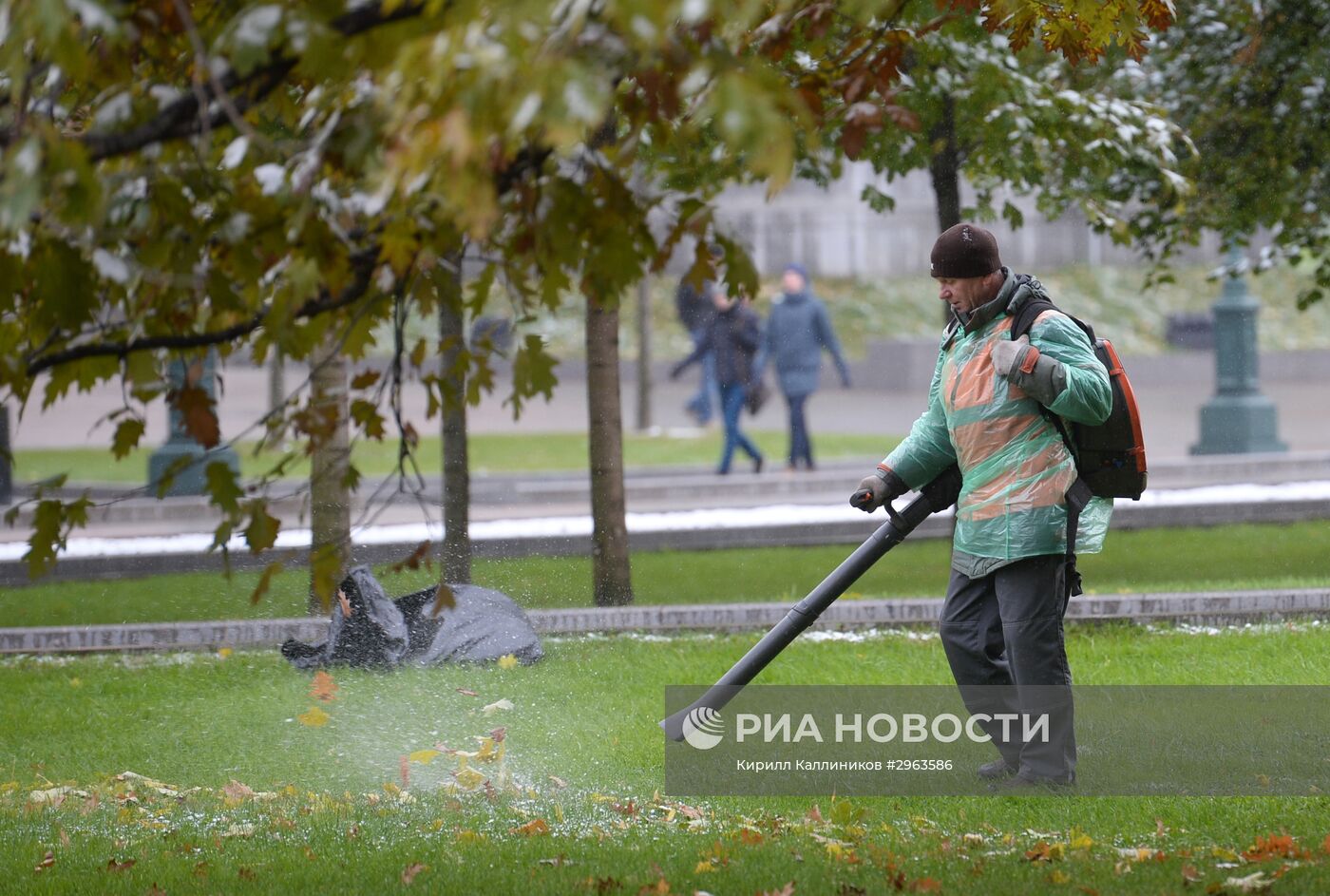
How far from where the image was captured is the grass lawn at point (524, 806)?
4.08 meters

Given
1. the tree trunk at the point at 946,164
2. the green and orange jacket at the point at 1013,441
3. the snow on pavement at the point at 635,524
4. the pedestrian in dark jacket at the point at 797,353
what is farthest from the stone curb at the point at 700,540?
the green and orange jacket at the point at 1013,441

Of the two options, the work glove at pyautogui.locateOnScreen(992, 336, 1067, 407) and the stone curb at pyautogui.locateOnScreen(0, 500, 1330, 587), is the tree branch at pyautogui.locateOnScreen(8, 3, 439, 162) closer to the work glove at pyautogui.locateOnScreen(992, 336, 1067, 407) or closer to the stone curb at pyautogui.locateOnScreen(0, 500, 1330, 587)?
the work glove at pyautogui.locateOnScreen(992, 336, 1067, 407)

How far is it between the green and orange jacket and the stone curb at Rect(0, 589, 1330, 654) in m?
2.84

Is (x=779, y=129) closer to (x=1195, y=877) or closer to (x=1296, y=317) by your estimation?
(x=1195, y=877)

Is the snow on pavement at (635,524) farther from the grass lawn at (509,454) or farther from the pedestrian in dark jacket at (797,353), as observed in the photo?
the grass lawn at (509,454)

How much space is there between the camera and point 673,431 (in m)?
20.5

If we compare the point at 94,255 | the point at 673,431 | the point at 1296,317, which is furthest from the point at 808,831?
the point at 1296,317

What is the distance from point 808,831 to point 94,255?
105 inches

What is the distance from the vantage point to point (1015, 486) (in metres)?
4.52

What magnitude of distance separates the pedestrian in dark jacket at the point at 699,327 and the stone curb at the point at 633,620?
671cm

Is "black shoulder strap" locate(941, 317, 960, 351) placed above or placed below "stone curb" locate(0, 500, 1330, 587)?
above

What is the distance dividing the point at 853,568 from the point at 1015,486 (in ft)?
2.26

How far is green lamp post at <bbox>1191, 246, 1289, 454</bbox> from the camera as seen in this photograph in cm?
1585

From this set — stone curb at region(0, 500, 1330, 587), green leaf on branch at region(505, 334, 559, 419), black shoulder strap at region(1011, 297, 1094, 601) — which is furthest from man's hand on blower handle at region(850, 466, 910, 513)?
stone curb at region(0, 500, 1330, 587)
